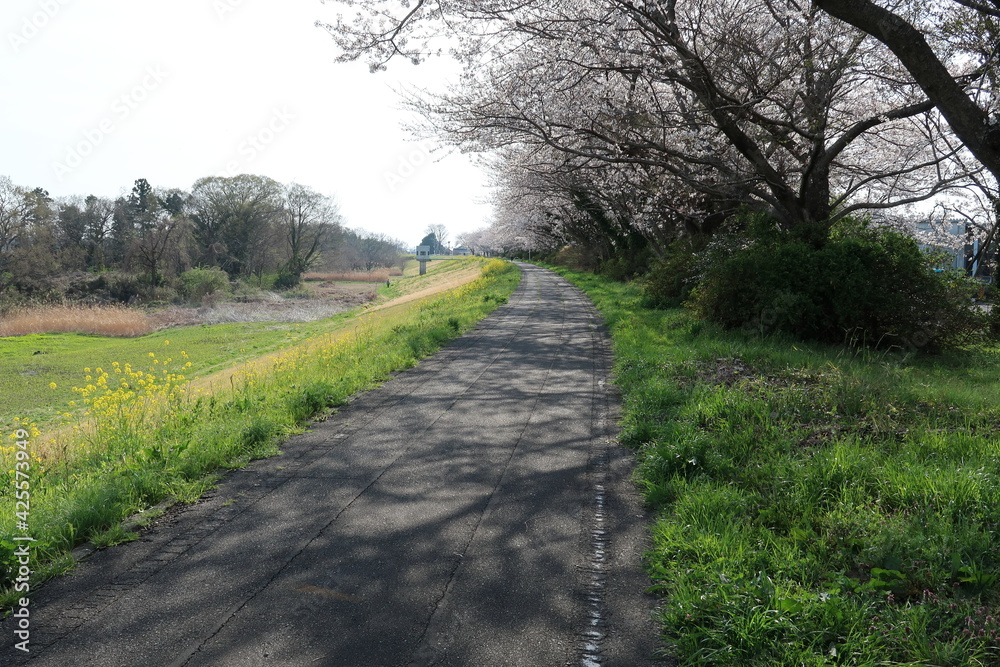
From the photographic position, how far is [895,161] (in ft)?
50.0

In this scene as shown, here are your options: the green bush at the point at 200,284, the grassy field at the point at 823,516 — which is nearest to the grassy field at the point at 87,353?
the grassy field at the point at 823,516

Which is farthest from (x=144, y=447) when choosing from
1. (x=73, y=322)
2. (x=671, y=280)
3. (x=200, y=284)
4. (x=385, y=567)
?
(x=200, y=284)

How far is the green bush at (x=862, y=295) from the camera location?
32.0 feet

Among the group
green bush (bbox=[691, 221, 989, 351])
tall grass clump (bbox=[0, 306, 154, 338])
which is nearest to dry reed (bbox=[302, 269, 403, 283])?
tall grass clump (bbox=[0, 306, 154, 338])

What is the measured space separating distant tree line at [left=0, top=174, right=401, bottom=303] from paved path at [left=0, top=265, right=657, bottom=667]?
4312 cm

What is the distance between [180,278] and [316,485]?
1926 inches

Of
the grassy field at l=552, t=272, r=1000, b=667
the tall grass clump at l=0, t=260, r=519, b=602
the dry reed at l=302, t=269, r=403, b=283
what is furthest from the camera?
the dry reed at l=302, t=269, r=403, b=283

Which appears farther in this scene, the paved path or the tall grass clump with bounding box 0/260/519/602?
the tall grass clump with bounding box 0/260/519/602

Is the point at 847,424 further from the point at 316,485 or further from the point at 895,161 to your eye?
the point at 895,161

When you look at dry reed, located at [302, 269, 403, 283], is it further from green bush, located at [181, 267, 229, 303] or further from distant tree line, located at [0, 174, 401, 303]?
green bush, located at [181, 267, 229, 303]

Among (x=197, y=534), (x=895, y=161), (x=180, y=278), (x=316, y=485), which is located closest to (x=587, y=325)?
(x=895, y=161)

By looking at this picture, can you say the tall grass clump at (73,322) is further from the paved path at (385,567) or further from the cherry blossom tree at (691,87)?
the paved path at (385,567)

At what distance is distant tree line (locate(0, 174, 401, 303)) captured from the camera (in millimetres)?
42156

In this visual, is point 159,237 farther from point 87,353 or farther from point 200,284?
point 87,353
